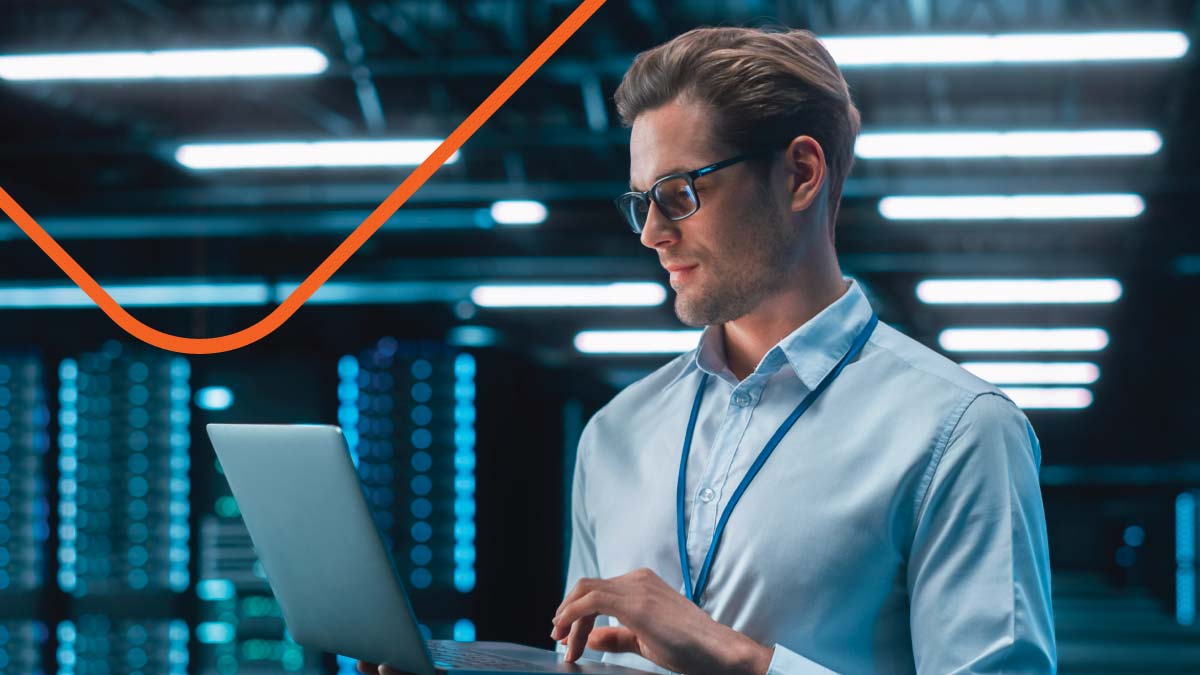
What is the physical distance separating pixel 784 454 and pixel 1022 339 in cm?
1353

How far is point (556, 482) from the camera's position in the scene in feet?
30.3

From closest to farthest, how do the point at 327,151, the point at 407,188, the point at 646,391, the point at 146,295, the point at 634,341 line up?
the point at 646,391 → the point at 407,188 → the point at 327,151 → the point at 146,295 → the point at 634,341

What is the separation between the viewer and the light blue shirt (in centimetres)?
138

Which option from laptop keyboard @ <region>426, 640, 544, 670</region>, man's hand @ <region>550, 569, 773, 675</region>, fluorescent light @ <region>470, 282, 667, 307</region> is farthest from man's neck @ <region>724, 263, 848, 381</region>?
fluorescent light @ <region>470, 282, 667, 307</region>

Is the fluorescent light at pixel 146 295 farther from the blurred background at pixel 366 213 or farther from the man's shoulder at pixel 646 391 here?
the man's shoulder at pixel 646 391

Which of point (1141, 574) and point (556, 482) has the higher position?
point (556, 482)

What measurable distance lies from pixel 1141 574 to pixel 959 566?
1162 inches

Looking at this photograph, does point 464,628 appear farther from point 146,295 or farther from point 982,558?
point 982,558

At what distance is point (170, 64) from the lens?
15.8 feet

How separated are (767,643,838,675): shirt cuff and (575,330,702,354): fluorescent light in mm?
11500

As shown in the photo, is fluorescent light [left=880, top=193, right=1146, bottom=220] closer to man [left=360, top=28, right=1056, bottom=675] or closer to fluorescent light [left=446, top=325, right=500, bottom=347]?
fluorescent light [left=446, top=325, right=500, bottom=347]

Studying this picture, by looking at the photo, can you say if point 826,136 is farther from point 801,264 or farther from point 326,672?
point 326,672

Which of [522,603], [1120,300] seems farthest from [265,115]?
[1120,300]

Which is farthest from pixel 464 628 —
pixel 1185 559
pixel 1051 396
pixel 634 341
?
pixel 1185 559
